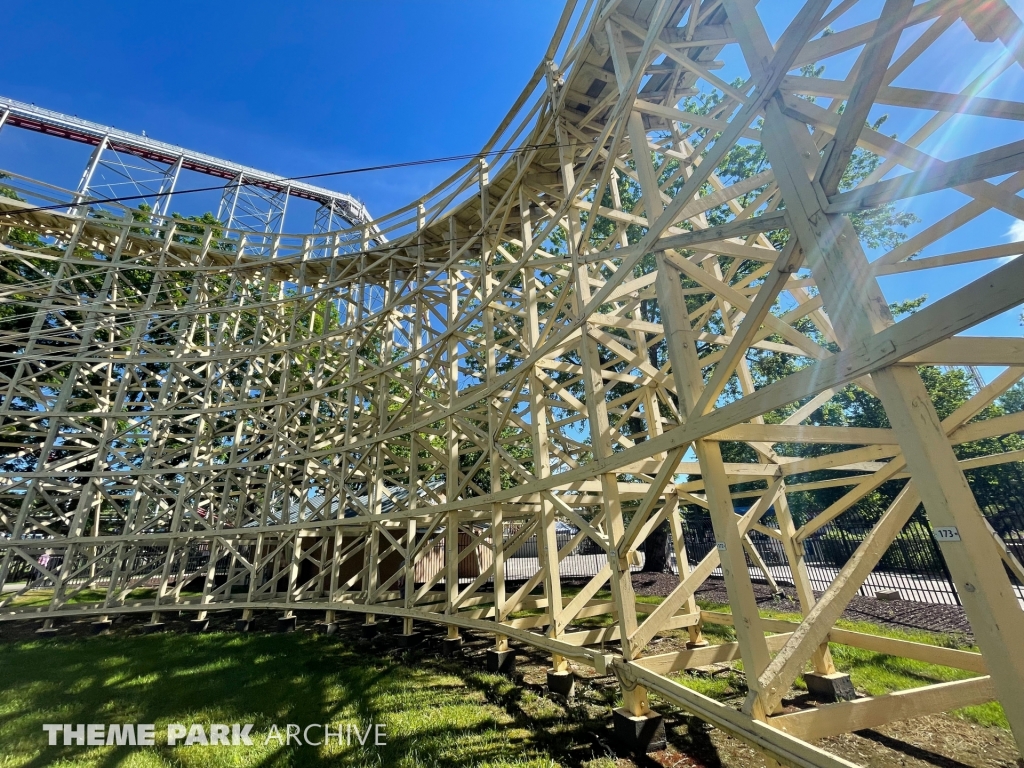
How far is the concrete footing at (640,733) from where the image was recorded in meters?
3.98

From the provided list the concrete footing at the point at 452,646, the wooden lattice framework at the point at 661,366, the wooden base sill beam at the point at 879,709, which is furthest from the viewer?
the concrete footing at the point at 452,646

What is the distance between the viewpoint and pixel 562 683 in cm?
534

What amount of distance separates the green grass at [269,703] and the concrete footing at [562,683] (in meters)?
0.25

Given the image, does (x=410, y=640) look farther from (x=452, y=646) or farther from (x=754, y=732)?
(x=754, y=732)

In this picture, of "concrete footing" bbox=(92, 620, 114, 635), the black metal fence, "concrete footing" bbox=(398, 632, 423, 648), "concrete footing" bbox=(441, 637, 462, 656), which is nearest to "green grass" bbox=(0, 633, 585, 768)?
"concrete footing" bbox=(441, 637, 462, 656)

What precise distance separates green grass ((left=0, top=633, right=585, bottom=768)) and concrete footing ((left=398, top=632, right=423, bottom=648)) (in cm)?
63

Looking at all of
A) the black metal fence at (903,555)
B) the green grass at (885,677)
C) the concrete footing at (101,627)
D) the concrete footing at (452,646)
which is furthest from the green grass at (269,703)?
the black metal fence at (903,555)

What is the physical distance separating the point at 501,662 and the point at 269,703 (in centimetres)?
299

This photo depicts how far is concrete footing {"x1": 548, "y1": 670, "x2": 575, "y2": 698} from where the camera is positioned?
17.4 ft

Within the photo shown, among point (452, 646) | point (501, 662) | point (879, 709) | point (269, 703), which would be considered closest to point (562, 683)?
point (501, 662)

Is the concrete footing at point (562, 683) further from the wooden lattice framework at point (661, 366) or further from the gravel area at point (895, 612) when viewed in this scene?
the gravel area at point (895, 612)

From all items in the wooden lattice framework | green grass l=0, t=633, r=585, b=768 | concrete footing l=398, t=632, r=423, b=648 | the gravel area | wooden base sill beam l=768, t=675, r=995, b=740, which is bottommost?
green grass l=0, t=633, r=585, b=768

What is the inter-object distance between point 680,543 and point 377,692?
4582mm

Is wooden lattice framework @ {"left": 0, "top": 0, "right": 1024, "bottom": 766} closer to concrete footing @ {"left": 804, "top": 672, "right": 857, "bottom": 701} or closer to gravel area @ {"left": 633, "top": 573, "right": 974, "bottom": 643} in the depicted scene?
concrete footing @ {"left": 804, "top": 672, "right": 857, "bottom": 701}
